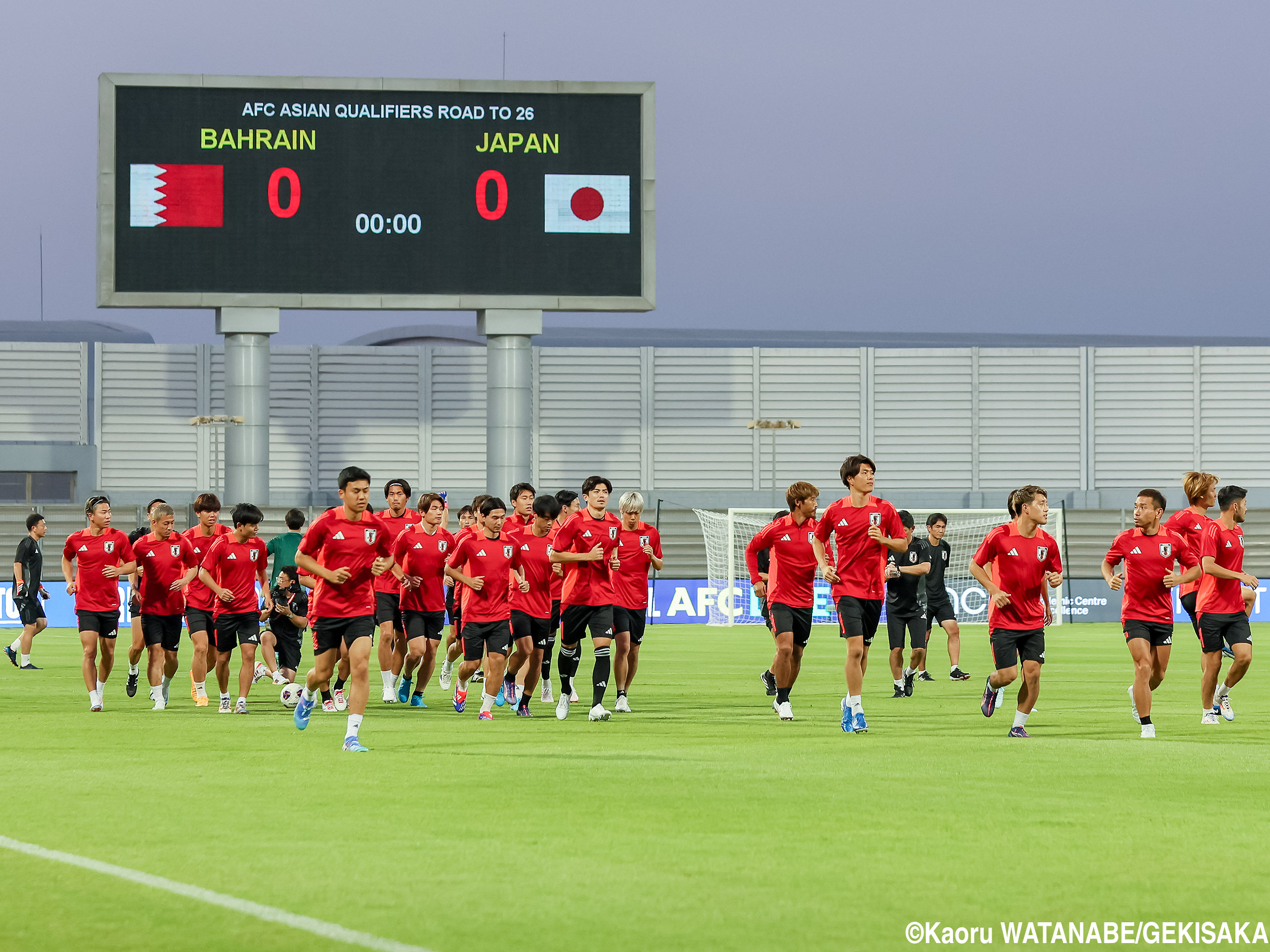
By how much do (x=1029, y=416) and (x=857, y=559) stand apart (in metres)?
44.3

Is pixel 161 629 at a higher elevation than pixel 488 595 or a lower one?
lower

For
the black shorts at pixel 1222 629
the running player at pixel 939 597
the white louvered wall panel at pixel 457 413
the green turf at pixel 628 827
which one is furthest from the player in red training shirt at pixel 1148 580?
the white louvered wall panel at pixel 457 413

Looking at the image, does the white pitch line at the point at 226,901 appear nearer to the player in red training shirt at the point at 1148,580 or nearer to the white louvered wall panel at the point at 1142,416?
the player in red training shirt at the point at 1148,580

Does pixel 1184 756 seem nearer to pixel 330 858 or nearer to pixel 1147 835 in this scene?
pixel 1147 835

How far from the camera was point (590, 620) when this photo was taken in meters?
15.3

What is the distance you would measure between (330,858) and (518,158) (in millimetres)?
30133

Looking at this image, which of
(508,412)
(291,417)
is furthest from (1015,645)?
(291,417)

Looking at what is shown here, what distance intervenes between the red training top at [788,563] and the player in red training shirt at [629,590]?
1.38m

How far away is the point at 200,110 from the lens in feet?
118

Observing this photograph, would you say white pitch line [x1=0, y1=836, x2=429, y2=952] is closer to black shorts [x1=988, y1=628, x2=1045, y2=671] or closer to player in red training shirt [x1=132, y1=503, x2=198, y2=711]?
black shorts [x1=988, y1=628, x2=1045, y2=671]

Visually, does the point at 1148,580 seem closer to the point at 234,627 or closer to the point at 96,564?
the point at 234,627

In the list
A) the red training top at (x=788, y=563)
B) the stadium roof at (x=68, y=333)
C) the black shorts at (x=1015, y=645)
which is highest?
the stadium roof at (x=68, y=333)

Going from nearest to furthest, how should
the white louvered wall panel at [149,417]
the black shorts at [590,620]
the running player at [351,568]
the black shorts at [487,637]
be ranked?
the running player at [351,568] < the black shorts at [590,620] < the black shorts at [487,637] < the white louvered wall panel at [149,417]

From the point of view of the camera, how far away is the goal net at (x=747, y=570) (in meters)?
38.7
